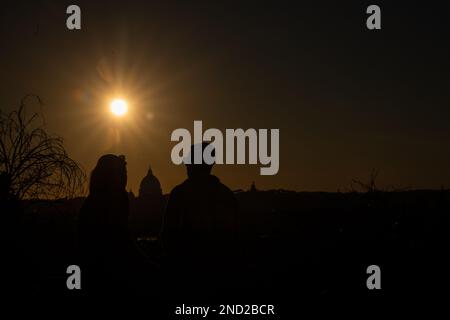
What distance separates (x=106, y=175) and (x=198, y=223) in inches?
74.1

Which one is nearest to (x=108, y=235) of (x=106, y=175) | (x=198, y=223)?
(x=106, y=175)

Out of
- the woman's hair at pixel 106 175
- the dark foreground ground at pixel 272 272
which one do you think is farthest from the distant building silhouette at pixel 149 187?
the woman's hair at pixel 106 175

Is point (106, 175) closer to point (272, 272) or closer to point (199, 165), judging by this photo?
point (199, 165)

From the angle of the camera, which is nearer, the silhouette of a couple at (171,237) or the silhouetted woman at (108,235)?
the silhouette of a couple at (171,237)

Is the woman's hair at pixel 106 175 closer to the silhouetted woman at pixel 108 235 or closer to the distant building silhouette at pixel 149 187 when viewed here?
the silhouetted woman at pixel 108 235

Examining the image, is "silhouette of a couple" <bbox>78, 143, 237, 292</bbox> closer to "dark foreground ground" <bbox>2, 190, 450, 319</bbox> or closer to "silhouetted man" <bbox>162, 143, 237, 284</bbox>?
"silhouetted man" <bbox>162, 143, 237, 284</bbox>

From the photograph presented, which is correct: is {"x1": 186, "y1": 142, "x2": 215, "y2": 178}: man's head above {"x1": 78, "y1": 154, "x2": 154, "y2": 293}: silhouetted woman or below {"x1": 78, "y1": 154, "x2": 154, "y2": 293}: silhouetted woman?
above

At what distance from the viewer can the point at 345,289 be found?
1244 centimetres

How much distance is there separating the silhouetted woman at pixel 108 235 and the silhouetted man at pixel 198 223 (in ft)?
2.32

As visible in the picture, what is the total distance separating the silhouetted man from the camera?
9938mm

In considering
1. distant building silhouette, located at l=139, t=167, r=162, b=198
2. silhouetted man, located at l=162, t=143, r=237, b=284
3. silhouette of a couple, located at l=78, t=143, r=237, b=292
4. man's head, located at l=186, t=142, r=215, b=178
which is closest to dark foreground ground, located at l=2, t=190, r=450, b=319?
silhouette of a couple, located at l=78, t=143, r=237, b=292

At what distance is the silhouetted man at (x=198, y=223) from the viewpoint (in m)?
9.94
